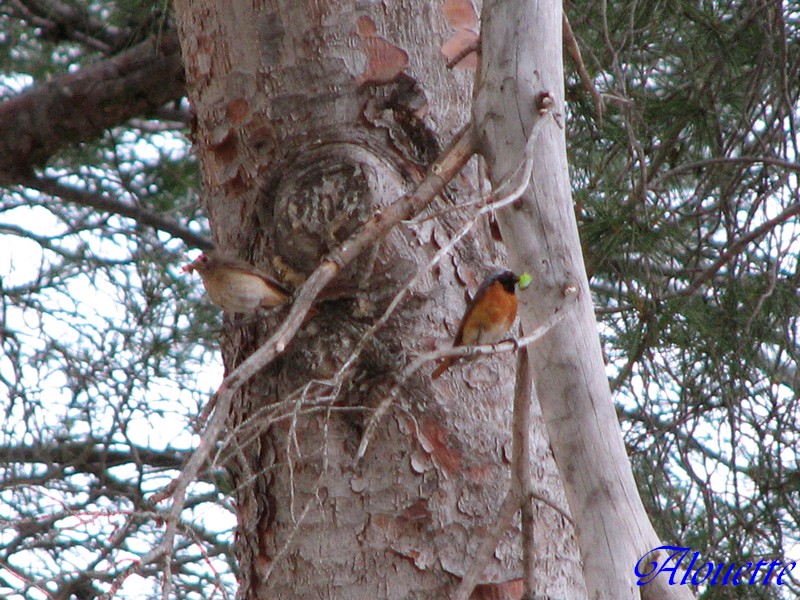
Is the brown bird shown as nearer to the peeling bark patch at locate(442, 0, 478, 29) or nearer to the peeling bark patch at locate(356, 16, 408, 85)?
the peeling bark patch at locate(356, 16, 408, 85)

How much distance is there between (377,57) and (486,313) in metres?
0.73

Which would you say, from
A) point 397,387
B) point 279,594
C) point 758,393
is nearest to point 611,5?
point 758,393

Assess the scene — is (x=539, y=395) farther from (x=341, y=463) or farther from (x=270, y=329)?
(x=270, y=329)

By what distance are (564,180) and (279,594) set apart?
1151 mm

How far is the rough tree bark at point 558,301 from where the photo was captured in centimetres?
171

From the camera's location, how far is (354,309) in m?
2.41

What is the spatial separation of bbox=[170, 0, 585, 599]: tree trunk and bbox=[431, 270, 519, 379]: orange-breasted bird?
0.09 feet

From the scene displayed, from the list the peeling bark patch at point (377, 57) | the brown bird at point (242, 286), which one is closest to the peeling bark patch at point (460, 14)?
the peeling bark patch at point (377, 57)

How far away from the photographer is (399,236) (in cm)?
243

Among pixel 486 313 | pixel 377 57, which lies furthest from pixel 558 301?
pixel 377 57

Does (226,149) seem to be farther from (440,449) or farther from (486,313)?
(440,449)

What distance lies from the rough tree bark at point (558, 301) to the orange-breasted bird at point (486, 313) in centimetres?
43

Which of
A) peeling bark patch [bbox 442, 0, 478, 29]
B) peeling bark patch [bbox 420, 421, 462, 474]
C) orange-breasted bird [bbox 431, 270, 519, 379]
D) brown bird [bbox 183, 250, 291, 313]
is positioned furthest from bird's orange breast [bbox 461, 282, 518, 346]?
peeling bark patch [bbox 442, 0, 478, 29]

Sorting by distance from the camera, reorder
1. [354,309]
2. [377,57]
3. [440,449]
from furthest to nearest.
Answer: [377,57]
[354,309]
[440,449]
